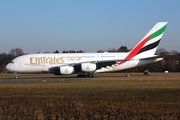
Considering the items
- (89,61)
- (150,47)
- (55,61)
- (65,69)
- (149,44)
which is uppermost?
(149,44)

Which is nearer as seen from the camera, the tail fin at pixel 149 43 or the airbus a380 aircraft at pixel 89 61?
the airbus a380 aircraft at pixel 89 61

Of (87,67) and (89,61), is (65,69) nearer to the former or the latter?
(87,67)

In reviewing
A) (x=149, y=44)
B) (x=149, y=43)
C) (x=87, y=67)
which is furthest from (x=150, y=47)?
(x=87, y=67)

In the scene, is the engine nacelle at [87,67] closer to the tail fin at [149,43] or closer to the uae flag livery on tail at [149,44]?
the uae flag livery on tail at [149,44]

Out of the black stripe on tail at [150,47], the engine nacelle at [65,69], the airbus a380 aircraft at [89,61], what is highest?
the black stripe on tail at [150,47]

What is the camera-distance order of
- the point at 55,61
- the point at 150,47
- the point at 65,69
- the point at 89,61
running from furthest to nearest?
the point at 150,47 < the point at 89,61 < the point at 55,61 < the point at 65,69

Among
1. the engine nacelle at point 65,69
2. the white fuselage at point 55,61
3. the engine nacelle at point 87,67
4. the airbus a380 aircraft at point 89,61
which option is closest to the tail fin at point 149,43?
the airbus a380 aircraft at point 89,61

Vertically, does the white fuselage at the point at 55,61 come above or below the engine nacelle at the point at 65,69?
above

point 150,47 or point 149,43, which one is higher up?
point 149,43

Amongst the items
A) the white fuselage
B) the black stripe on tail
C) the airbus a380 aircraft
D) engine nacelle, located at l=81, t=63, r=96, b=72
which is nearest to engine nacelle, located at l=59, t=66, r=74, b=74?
the airbus a380 aircraft

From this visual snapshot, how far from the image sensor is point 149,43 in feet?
196

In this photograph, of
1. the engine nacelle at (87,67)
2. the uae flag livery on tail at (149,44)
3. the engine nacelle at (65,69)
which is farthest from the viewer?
the uae flag livery on tail at (149,44)

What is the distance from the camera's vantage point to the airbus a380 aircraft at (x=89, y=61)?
188 ft

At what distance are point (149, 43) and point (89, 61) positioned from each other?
1040cm
